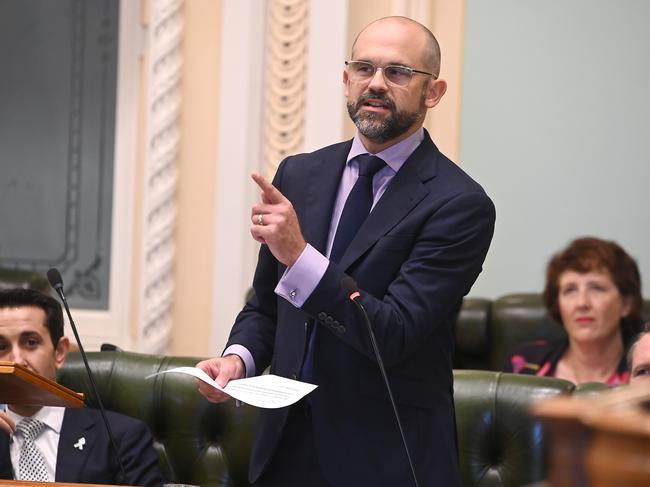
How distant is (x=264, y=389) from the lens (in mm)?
1914

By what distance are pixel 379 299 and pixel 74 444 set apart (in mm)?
1010

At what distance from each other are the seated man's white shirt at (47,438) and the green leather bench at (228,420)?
159 millimetres

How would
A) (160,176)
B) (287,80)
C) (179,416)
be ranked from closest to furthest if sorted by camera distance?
(179,416) < (287,80) < (160,176)

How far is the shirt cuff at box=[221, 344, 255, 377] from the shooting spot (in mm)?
2129

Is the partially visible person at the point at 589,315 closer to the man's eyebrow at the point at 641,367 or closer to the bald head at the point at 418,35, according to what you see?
the man's eyebrow at the point at 641,367

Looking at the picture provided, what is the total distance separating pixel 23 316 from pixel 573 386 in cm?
138

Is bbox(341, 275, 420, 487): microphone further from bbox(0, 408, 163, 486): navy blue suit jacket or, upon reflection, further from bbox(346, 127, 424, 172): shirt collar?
bbox(0, 408, 163, 486): navy blue suit jacket

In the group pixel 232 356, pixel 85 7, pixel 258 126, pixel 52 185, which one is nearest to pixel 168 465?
pixel 232 356

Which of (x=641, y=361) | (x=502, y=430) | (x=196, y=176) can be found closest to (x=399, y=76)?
(x=641, y=361)

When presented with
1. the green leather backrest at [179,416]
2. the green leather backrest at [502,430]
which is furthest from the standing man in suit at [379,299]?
the green leather backrest at [179,416]

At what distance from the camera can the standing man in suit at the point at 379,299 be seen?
1947 millimetres

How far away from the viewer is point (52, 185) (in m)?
4.91

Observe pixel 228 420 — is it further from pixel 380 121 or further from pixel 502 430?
pixel 380 121

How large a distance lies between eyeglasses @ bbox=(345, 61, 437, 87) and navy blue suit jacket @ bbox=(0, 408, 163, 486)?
3.52ft
